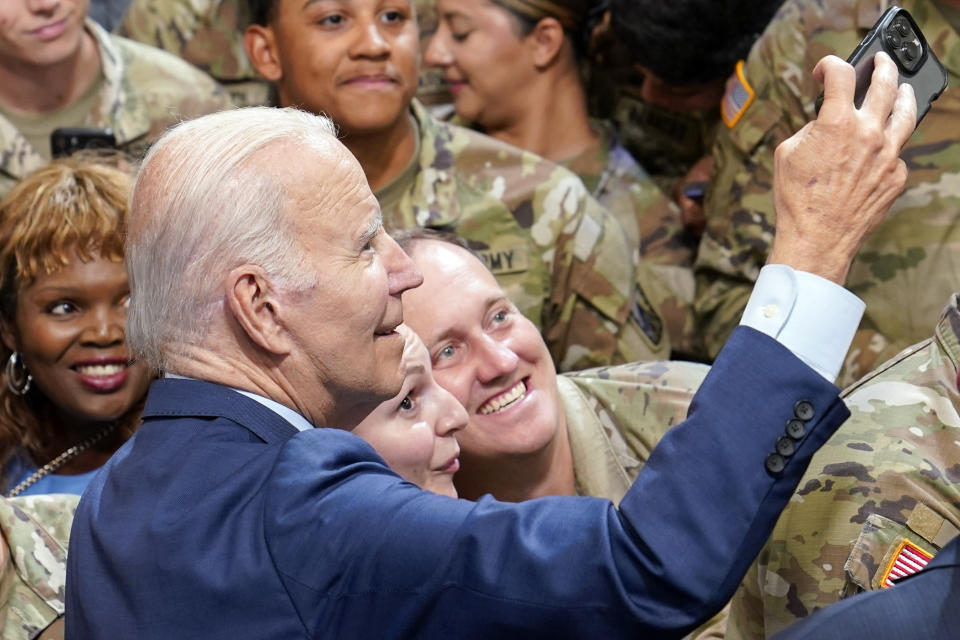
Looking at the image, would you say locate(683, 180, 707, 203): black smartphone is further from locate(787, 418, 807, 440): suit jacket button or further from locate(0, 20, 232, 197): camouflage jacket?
locate(787, 418, 807, 440): suit jacket button

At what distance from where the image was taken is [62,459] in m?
2.64

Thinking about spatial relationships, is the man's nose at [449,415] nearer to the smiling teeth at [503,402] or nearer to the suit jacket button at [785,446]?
the smiling teeth at [503,402]

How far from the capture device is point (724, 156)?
3.13 m

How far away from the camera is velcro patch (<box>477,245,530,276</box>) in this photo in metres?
3.05

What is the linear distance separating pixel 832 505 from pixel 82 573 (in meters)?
0.85

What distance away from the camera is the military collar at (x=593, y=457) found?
2340 millimetres

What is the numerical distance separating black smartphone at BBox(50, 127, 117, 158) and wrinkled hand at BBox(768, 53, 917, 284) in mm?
2001

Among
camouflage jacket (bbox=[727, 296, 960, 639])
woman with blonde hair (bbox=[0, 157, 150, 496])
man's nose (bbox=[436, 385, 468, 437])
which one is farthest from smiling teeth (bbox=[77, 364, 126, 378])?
camouflage jacket (bbox=[727, 296, 960, 639])

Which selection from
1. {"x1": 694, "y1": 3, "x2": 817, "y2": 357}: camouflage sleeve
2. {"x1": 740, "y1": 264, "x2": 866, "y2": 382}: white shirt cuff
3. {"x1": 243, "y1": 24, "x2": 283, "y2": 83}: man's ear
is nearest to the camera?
{"x1": 740, "y1": 264, "x2": 866, "y2": 382}: white shirt cuff

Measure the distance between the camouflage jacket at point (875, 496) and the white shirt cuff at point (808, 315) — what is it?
10.2 inches

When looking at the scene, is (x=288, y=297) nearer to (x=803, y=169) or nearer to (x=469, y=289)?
(x=803, y=169)

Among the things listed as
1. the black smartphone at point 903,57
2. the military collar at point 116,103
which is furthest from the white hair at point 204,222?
the military collar at point 116,103

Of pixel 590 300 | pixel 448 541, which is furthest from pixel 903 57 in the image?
pixel 590 300

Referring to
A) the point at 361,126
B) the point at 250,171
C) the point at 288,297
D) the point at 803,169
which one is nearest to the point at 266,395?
the point at 288,297
